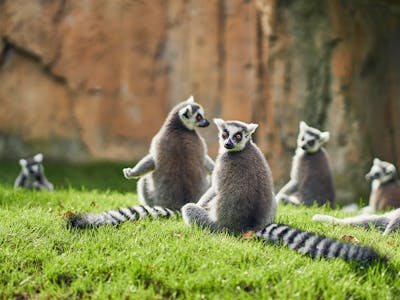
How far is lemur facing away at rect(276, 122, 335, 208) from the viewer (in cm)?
780

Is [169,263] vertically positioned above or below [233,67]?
below

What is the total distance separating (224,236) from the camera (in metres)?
4.61

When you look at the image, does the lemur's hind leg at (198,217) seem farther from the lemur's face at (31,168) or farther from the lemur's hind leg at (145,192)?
the lemur's face at (31,168)

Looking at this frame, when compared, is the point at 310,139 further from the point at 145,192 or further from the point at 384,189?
the point at 145,192

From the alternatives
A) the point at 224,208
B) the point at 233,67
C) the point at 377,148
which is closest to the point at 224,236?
the point at 224,208

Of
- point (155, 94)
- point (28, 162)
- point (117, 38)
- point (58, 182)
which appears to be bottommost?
point (58, 182)

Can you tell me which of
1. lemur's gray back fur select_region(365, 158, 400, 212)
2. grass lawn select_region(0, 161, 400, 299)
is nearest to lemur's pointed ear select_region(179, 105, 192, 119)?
grass lawn select_region(0, 161, 400, 299)

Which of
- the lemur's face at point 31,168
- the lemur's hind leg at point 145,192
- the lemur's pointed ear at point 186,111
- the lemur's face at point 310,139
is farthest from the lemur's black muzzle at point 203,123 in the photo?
the lemur's face at point 31,168


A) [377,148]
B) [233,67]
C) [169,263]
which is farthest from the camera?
[233,67]

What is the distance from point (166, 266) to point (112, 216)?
1107 mm

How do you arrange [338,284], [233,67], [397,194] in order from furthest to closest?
[233,67], [397,194], [338,284]

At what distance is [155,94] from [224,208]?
804 cm

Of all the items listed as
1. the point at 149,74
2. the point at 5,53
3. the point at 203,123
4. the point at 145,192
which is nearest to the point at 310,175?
the point at 203,123

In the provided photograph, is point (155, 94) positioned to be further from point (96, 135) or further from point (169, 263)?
point (169, 263)
